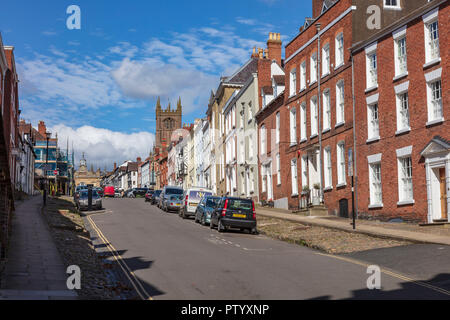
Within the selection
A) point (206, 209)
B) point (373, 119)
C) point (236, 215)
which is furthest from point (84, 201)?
point (373, 119)

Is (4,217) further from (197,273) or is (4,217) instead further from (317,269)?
(317,269)

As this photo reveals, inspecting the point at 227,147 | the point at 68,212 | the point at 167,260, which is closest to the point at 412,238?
the point at 167,260

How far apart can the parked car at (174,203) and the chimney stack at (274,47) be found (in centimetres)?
1531

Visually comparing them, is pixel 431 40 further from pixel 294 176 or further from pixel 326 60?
pixel 294 176

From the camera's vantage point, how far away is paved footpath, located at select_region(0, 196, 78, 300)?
9.17m

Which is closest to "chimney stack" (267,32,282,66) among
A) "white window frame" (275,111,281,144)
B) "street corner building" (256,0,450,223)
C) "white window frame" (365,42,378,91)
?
"street corner building" (256,0,450,223)

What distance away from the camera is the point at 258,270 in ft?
42.2

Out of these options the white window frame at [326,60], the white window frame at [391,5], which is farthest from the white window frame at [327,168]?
the white window frame at [391,5]

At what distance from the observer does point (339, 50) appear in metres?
30.0

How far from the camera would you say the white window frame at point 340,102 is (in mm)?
29281

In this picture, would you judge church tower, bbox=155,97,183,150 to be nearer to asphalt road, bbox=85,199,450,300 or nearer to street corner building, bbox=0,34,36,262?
street corner building, bbox=0,34,36,262

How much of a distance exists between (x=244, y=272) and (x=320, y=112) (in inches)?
815

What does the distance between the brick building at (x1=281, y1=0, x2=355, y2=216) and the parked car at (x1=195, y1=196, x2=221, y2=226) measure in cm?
696
